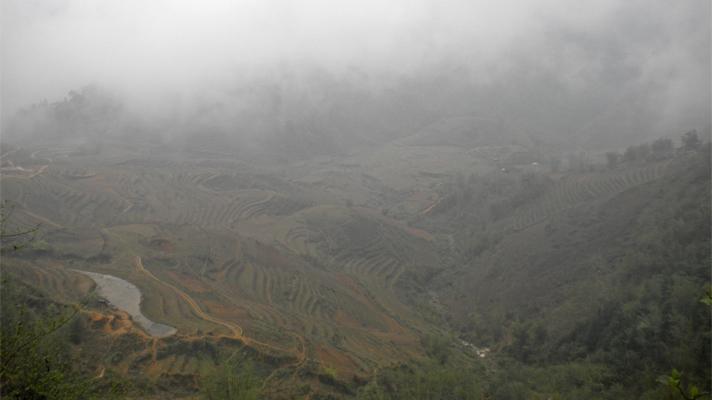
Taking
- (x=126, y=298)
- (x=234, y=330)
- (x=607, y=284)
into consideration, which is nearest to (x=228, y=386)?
(x=234, y=330)

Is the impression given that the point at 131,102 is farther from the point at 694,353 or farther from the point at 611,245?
the point at 694,353

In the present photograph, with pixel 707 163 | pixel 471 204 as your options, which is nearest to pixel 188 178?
pixel 471 204

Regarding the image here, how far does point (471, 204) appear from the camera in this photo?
315 ft

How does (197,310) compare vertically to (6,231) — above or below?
below

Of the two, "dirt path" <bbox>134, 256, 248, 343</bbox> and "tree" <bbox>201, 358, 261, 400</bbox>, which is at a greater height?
"tree" <bbox>201, 358, 261, 400</bbox>

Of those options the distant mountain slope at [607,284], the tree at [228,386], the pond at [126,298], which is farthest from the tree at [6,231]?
the distant mountain slope at [607,284]

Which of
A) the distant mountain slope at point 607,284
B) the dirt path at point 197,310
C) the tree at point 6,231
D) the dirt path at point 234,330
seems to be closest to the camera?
the tree at point 6,231

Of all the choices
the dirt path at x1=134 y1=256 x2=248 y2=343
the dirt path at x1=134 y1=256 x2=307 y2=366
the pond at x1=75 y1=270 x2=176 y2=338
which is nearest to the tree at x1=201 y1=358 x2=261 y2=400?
the dirt path at x1=134 y1=256 x2=307 y2=366

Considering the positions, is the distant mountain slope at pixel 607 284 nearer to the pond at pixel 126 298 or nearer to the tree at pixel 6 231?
the pond at pixel 126 298

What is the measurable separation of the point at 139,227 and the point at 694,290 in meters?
60.7

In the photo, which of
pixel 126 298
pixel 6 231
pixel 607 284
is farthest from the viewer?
pixel 607 284

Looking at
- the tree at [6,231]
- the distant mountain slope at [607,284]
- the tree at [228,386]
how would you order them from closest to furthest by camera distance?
the tree at [6,231]
the tree at [228,386]
the distant mountain slope at [607,284]

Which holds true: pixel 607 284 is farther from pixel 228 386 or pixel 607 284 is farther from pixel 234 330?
pixel 228 386

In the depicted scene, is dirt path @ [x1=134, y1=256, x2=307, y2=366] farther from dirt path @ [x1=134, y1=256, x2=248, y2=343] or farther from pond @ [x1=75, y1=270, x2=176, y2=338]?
pond @ [x1=75, y1=270, x2=176, y2=338]
